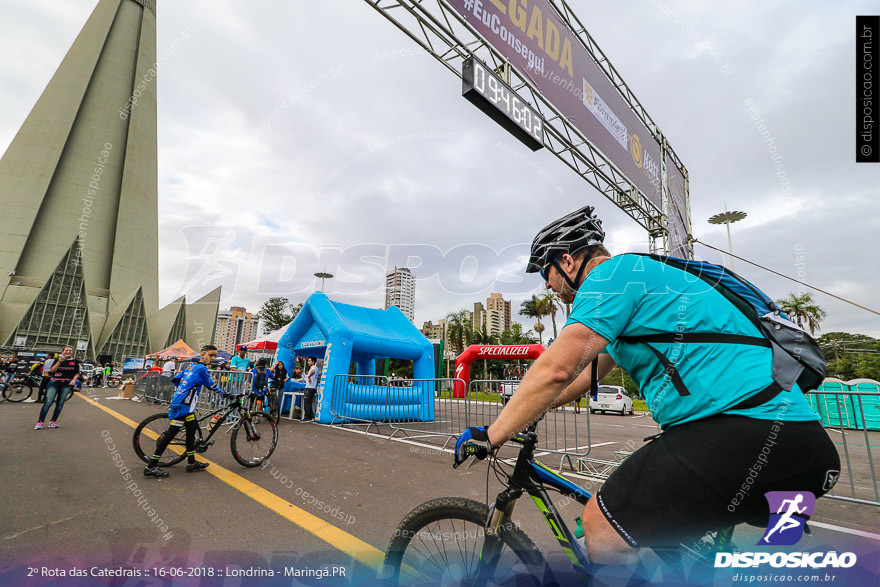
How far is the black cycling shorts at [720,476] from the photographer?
1185 millimetres

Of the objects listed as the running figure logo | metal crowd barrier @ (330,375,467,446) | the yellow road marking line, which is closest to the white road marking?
the running figure logo

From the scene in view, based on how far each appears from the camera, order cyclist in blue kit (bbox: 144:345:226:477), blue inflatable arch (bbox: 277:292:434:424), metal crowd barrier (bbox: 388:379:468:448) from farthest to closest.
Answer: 1. blue inflatable arch (bbox: 277:292:434:424)
2. metal crowd barrier (bbox: 388:379:468:448)
3. cyclist in blue kit (bbox: 144:345:226:477)

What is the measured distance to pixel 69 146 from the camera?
2192 inches

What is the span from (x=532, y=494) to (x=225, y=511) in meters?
3.41

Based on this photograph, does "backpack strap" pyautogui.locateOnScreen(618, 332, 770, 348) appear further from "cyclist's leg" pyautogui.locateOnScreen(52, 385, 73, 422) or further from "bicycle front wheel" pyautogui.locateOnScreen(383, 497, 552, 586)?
"cyclist's leg" pyautogui.locateOnScreen(52, 385, 73, 422)

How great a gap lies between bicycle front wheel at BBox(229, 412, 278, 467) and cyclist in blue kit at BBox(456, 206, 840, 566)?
507 centimetres

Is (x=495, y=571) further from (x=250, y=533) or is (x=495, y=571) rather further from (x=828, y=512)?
(x=828, y=512)

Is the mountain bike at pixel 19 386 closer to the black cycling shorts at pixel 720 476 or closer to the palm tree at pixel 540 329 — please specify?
the black cycling shorts at pixel 720 476

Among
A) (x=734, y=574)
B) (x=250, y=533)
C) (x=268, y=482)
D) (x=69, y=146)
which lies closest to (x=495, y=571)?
(x=734, y=574)

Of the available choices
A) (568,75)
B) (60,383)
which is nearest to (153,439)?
(60,383)

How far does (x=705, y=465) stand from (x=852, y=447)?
1209cm

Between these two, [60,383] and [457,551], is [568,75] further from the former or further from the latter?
[60,383]

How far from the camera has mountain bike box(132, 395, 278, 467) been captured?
5406 mm

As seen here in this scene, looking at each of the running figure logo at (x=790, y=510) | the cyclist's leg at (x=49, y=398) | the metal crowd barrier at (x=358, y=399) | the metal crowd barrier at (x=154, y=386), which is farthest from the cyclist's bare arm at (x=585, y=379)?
the metal crowd barrier at (x=154, y=386)
